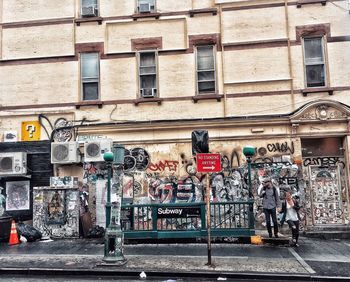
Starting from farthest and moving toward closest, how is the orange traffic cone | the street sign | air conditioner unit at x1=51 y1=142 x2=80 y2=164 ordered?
air conditioner unit at x1=51 y1=142 x2=80 y2=164 → the orange traffic cone → the street sign

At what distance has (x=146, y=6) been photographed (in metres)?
15.5

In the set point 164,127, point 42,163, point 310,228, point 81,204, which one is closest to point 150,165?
point 164,127

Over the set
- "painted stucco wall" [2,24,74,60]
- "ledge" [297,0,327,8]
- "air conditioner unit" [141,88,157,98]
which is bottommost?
"air conditioner unit" [141,88,157,98]

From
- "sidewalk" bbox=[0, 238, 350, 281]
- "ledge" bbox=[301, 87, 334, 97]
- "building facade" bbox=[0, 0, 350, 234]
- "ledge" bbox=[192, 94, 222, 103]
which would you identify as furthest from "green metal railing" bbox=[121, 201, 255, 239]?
"ledge" bbox=[301, 87, 334, 97]

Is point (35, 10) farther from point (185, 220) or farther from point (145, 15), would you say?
point (185, 220)

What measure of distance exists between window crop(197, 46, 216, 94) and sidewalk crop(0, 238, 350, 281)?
5.90 meters

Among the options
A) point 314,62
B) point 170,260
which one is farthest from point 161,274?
point 314,62

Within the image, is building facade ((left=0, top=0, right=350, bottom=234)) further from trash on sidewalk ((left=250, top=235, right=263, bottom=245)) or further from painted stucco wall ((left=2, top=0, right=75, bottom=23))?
trash on sidewalk ((left=250, top=235, right=263, bottom=245))

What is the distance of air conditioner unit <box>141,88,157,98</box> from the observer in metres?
15.1

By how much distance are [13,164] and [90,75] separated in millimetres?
4318

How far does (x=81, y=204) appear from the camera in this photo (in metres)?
14.6

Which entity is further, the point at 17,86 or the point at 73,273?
the point at 17,86

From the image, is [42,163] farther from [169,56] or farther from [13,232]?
[169,56]

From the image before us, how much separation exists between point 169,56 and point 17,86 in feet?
19.4
